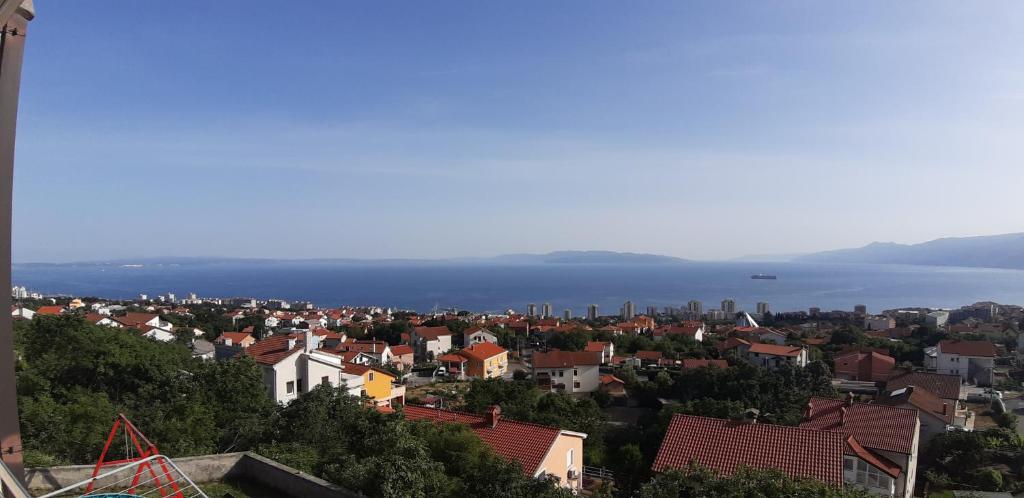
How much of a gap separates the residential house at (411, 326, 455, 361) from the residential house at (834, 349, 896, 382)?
77.5 ft

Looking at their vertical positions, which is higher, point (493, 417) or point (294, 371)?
point (493, 417)

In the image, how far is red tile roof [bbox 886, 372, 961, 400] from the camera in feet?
75.7

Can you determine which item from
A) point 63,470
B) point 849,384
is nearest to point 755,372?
point 849,384

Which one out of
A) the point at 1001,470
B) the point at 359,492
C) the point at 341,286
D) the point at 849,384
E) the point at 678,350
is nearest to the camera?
the point at 359,492

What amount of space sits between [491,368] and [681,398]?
1072cm

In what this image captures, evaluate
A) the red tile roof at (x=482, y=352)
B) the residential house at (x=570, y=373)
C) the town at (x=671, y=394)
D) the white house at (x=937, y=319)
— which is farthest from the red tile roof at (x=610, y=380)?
the white house at (x=937, y=319)

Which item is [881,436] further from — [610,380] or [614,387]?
[610,380]

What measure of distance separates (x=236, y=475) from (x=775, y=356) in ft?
110

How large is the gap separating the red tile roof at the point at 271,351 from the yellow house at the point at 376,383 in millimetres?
1820

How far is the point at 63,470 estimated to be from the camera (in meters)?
5.70

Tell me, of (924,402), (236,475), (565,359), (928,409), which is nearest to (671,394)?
(565,359)

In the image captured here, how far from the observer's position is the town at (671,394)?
10.5m

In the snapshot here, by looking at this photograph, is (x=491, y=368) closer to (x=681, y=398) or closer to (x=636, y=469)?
(x=681, y=398)

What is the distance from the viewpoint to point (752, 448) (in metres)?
10.2
